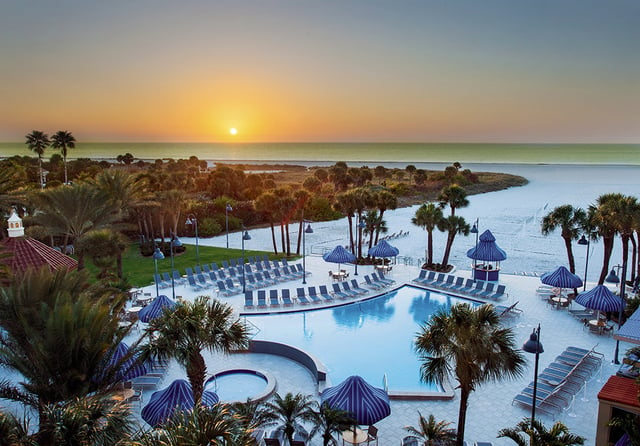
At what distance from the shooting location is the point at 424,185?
82.0m

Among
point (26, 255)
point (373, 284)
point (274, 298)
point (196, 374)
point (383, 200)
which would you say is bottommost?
point (274, 298)

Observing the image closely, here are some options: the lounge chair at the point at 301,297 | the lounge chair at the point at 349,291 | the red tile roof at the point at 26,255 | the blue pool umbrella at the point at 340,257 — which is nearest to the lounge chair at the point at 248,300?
the lounge chair at the point at 301,297

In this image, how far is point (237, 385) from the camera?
46.0 feet

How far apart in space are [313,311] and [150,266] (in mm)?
12382

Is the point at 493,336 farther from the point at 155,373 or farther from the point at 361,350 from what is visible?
the point at 155,373

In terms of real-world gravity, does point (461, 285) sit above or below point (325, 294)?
above

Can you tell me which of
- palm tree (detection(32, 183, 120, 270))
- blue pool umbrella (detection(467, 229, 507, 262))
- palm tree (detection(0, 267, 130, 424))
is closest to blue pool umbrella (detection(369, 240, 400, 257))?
blue pool umbrella (detection(467, 229, 507, 262))

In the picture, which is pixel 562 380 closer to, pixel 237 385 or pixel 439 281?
pixel 237 385

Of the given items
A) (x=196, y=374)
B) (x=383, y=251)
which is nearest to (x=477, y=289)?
(x=383, y=251)

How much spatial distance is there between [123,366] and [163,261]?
1780 cm

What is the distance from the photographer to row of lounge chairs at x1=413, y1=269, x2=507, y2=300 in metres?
21.2

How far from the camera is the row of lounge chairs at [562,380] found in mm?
12271

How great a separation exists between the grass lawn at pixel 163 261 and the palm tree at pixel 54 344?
42.1 ft

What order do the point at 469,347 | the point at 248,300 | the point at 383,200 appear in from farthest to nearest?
the point at 383,200 → the point at 248,300 → the point at 469,347
